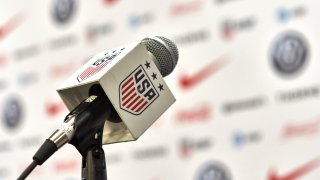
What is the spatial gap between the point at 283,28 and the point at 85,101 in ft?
2.65

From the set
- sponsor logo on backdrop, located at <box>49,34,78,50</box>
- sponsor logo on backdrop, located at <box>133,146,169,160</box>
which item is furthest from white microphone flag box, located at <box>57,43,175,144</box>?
sponsor logo on backdrop, located at <box>49,34,78,50</box>

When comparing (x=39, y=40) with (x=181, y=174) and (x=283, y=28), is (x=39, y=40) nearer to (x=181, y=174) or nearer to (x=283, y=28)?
(x=181, y=174)

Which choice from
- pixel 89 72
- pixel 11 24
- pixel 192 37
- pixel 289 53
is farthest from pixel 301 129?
pixel 11 24

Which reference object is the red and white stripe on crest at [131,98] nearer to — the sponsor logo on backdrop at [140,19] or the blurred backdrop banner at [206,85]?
the blurred backdrop banner at [206,85]

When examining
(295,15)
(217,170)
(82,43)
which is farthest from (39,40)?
(295,15)

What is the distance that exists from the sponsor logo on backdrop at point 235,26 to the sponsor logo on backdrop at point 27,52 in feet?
2.60

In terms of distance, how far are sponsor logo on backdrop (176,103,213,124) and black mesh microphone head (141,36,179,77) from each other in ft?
2.28

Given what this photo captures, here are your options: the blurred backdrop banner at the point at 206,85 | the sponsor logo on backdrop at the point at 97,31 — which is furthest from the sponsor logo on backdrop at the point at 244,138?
the sponsor logo on backdrop at the point at 97,31

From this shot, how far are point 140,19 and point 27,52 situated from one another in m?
0.54

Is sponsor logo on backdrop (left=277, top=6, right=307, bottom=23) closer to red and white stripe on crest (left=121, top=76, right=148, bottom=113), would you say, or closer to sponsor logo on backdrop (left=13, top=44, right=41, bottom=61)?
red and white stripe on crest (left=121, top=76, right=148, bottom=113)

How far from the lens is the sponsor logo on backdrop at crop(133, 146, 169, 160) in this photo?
1662 millimetres

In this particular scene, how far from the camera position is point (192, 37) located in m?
1.61

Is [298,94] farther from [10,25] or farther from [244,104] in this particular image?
[10,25]

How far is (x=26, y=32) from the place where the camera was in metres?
2.14
